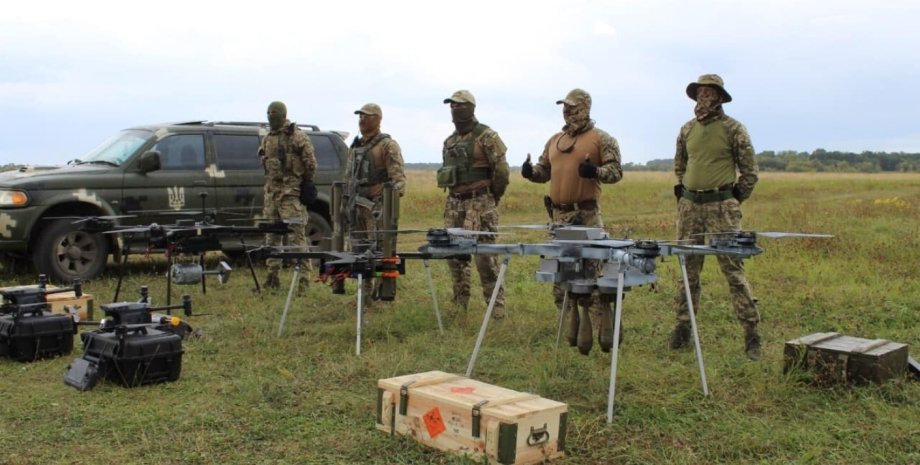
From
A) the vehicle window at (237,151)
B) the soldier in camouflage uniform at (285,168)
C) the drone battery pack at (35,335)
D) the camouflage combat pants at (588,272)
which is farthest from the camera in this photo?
the vehicle window at (237,151)

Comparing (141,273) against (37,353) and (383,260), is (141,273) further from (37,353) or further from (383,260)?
(383,260)

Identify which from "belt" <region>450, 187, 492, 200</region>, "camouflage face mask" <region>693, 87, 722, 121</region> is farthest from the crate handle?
"belt" <region>450, 187, 492, 200</region>

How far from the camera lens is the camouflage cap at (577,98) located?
6.82 m

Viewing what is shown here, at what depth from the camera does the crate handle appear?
4.20 meters

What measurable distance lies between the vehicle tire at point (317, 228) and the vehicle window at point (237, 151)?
37.0 inches

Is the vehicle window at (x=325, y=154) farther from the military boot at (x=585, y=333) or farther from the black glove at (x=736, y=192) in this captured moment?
the military boot at (x=585, y=333)

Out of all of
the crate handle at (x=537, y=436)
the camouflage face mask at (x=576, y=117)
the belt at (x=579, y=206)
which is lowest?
the crate handle at (x=537, y=436)

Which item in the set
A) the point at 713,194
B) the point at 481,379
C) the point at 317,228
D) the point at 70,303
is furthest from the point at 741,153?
the point at 317,228

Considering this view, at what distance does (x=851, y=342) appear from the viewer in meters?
5.90

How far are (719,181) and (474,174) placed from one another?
2.23 meters

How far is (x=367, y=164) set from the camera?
8.27m

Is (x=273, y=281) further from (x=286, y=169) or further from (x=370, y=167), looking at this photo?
(x=370, y=167)

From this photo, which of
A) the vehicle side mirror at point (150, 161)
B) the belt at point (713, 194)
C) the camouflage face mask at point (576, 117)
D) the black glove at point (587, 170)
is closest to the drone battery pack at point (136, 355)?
the black glove at point (587, 170)

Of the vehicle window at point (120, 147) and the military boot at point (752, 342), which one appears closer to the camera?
the military boot at point (752, 342)
